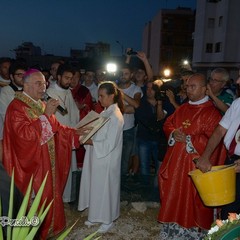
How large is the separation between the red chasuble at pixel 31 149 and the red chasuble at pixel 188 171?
1490 mm

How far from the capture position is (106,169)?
4.59m

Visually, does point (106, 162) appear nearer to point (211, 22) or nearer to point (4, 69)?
point (4, 69)

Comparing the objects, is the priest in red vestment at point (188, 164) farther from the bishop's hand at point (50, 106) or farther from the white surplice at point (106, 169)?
the bishop's hand at point (50, 106)

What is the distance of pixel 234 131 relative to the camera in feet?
11.8

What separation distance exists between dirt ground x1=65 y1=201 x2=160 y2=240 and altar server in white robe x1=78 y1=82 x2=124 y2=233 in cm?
17

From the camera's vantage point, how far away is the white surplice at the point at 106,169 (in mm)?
4512

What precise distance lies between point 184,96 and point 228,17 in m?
29.7

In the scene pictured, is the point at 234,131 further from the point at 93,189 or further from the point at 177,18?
the point at 177,18

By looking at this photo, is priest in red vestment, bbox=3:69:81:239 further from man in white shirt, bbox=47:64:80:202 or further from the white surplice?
man in white shirt, bbox=47:64:80:202

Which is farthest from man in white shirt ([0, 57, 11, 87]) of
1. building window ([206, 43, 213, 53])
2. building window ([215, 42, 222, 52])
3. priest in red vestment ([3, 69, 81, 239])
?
building window ([206, 43, 213, 53])

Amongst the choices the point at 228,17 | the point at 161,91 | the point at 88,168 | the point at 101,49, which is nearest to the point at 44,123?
the point at 88,168

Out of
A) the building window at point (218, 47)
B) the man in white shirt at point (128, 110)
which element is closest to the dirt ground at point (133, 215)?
the man in white shirt at point (128, 110)

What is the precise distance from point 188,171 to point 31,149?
202 centimetres

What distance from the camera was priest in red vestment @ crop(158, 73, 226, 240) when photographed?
14.0 feet
